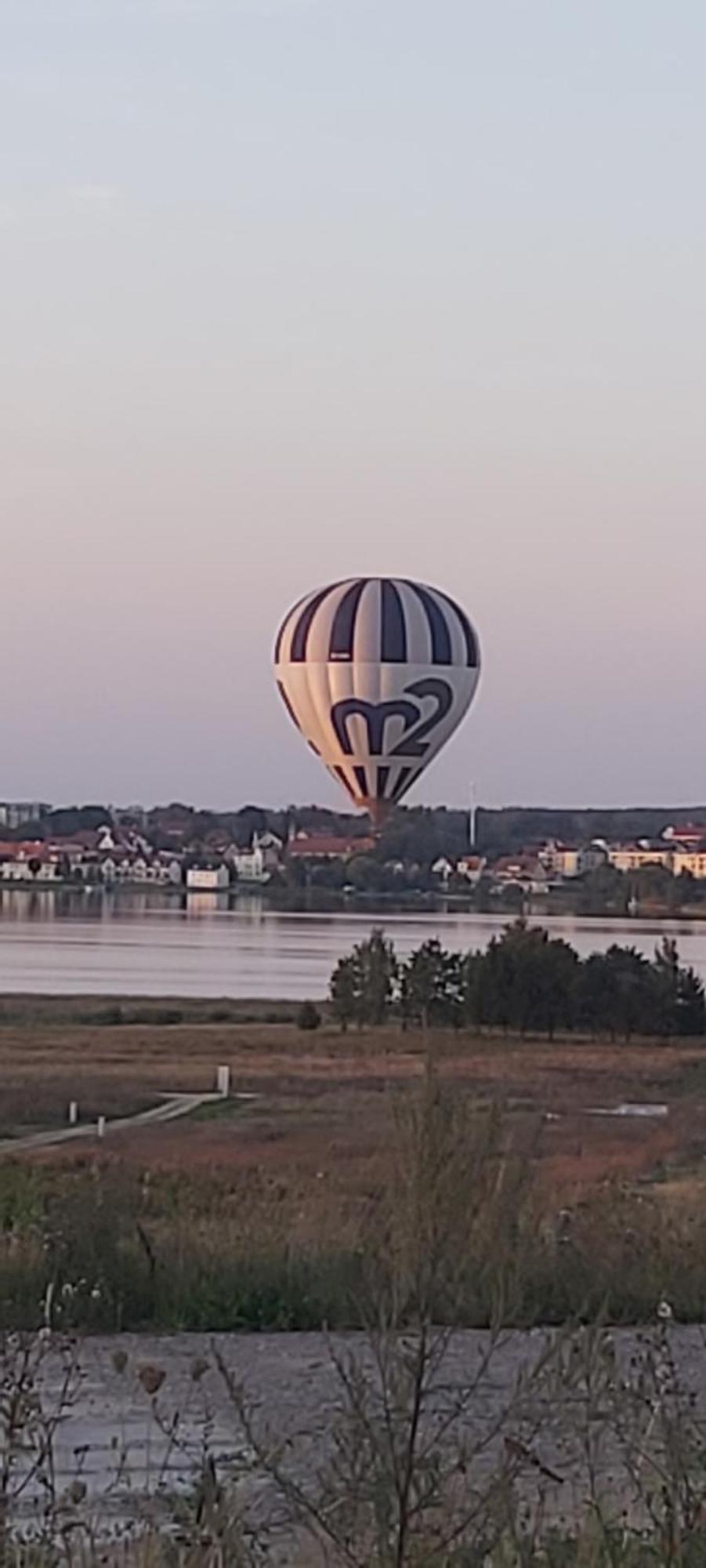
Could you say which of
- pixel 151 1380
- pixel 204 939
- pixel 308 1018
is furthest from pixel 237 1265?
pixel 204 939

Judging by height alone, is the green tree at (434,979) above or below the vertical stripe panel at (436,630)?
below

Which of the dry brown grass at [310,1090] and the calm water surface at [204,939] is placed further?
the calm water surface at [204,939]

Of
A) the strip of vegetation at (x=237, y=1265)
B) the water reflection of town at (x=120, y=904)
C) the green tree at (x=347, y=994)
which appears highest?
the water reflection of town at (x=120, y=904)

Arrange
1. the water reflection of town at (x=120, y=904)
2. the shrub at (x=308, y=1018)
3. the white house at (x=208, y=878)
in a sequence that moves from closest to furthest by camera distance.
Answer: the shrub at (x=308, y=1018)
the water reflection of town at (x=120, y=904)
the white house at (x=208, y=878)

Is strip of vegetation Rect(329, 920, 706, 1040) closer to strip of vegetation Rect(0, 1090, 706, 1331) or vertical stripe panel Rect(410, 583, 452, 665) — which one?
vertical stripe panel Rect(410, 583, 452, 665)

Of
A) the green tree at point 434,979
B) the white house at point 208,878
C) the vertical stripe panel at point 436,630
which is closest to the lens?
the vertical stripe panel at point 436,630

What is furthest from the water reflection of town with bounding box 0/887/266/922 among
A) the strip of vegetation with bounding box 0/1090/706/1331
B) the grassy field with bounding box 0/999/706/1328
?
the strip of vegetation with bounding box 0/1090/706/1331

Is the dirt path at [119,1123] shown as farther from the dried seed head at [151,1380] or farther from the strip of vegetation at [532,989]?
the dried seed head at [151,1380]

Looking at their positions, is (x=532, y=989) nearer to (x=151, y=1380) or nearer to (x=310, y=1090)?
(x=310, y=1090)

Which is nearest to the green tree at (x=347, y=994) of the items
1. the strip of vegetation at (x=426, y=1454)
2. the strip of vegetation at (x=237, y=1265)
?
the strip of vegetation at (x=237, y=1265)
